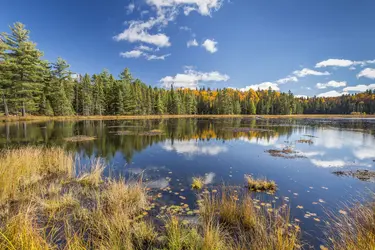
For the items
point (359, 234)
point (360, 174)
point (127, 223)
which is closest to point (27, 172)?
point (127, 223)

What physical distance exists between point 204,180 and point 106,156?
8427mm

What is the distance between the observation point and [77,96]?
2400 inches

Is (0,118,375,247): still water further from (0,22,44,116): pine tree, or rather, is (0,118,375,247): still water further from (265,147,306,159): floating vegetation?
(0,22,44,116): pine tree

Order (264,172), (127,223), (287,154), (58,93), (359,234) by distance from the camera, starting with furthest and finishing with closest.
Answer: (58,93), (287,154), (264,172), (127,223), (359,234)

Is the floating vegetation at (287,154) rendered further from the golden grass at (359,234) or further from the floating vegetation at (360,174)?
the golden grass at (359,234)

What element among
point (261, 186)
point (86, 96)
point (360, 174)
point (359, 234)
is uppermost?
point (86, 96)

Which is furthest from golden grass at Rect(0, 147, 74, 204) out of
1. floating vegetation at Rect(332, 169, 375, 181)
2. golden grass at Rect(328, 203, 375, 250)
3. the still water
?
floating vegetation at Rect(332, 169, 375, 181)

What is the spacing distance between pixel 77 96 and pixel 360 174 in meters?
67.9

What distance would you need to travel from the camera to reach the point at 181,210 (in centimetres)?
620

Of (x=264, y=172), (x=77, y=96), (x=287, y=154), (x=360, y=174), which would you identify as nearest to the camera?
(x=360, y=174)

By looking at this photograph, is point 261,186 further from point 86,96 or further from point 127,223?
point 86,96

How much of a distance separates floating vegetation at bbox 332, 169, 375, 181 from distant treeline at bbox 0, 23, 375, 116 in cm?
5041

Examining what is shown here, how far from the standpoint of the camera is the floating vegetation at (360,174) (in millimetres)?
10250

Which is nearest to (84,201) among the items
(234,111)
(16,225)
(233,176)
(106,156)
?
(16,225)
